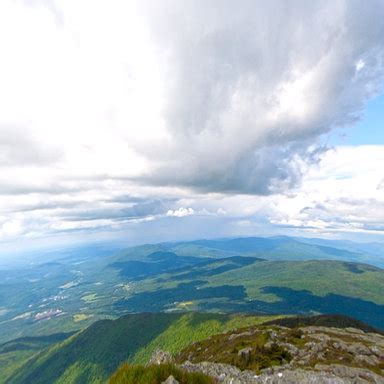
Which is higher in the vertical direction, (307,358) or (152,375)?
(152,375)

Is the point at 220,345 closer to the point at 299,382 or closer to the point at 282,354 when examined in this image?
the point at 282,354

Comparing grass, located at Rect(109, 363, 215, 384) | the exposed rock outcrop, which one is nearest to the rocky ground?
the exposed rock outcrop

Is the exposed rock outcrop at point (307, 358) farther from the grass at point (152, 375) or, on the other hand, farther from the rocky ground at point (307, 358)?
the grass at point (152, 375)

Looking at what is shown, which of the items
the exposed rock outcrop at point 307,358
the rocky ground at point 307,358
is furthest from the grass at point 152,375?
the exposed rock outcrop at point 307,358

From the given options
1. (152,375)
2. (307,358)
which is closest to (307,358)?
(307,358)

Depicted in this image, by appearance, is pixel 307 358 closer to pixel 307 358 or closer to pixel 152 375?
pixel 307 358

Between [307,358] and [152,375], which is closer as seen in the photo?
[152,375]

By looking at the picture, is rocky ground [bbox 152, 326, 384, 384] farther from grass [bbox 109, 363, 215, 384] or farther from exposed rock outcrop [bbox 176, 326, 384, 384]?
grass [bbox 109, 363, 215, 384]

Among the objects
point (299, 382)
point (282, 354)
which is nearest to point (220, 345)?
point (282, 354)
